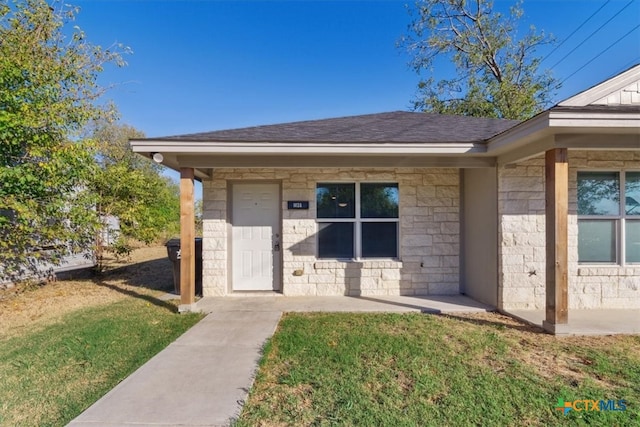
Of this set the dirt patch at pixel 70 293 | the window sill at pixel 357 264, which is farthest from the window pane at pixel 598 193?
the dirt patch at pixel 70 293

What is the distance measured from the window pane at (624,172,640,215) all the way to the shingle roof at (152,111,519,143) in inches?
82.9

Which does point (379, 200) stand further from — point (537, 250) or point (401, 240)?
point (537, 250)

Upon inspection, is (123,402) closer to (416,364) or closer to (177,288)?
(416,364)

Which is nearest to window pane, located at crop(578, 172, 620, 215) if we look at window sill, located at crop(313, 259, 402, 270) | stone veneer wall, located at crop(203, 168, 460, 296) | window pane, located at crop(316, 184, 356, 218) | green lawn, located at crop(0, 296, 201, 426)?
stone veneer wall, located at crop(203, 168, 460, 296)

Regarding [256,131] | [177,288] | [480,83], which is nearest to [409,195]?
[256,131]

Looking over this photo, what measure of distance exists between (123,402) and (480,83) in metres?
19.4

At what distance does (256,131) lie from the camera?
6.09 m

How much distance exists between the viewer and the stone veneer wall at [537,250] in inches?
202

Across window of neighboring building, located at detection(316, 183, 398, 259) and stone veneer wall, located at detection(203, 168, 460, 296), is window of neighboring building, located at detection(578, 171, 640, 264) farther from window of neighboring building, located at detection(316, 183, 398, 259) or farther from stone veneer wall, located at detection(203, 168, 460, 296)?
window of neighboring building, located at detection(316, 183, 398, 259)

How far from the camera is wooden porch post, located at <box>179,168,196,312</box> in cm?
513

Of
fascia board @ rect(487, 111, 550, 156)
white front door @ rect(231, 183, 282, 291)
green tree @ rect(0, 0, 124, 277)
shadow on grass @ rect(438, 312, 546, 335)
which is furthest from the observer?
white front door @ rect(231, 183, 282, 291)

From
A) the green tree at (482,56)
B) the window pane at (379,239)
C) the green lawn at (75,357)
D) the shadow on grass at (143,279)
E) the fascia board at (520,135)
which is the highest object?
the green tree at (482,56)

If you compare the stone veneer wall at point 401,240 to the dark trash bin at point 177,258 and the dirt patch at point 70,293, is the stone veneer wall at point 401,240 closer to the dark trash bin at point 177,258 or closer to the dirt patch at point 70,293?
the dark trash bin at point 177,258

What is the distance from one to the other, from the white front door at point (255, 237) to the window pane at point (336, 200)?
34.8 inches
